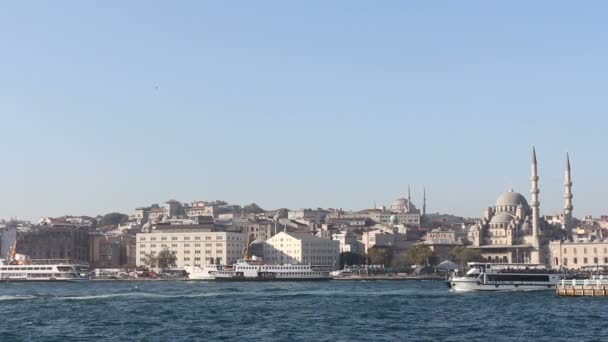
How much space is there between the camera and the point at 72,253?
10294 cm

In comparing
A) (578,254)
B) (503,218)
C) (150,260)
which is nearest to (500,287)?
(578,254)

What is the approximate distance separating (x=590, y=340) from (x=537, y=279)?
2769 cm

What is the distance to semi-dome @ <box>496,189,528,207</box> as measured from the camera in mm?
107750

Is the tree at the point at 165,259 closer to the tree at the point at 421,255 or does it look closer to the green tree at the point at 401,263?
the green tree at the point at 401,263

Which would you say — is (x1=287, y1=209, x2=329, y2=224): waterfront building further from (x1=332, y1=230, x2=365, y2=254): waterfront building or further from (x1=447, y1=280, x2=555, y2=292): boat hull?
(x1=447, y1=280, x2=555, y2=292): boat hull

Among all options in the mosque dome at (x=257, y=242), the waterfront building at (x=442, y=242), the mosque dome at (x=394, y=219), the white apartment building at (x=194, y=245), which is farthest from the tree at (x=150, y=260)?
the mosque dome at (x=394, y=219)

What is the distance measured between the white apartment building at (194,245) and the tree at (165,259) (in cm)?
117

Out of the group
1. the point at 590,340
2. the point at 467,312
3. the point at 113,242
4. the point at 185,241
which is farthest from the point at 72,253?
the point at 590,340

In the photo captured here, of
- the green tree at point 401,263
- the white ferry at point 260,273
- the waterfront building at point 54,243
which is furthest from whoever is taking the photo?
the waterfront building at point 54,243

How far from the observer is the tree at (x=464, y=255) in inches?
3701

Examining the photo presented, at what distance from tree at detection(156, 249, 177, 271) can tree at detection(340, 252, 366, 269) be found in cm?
1439

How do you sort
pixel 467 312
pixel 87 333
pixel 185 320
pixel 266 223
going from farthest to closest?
pixel 266 223
pixel 467 312
pixel 185 320
pixel 87 333

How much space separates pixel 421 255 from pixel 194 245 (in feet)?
63.9

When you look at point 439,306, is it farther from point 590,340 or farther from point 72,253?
point 72,253
